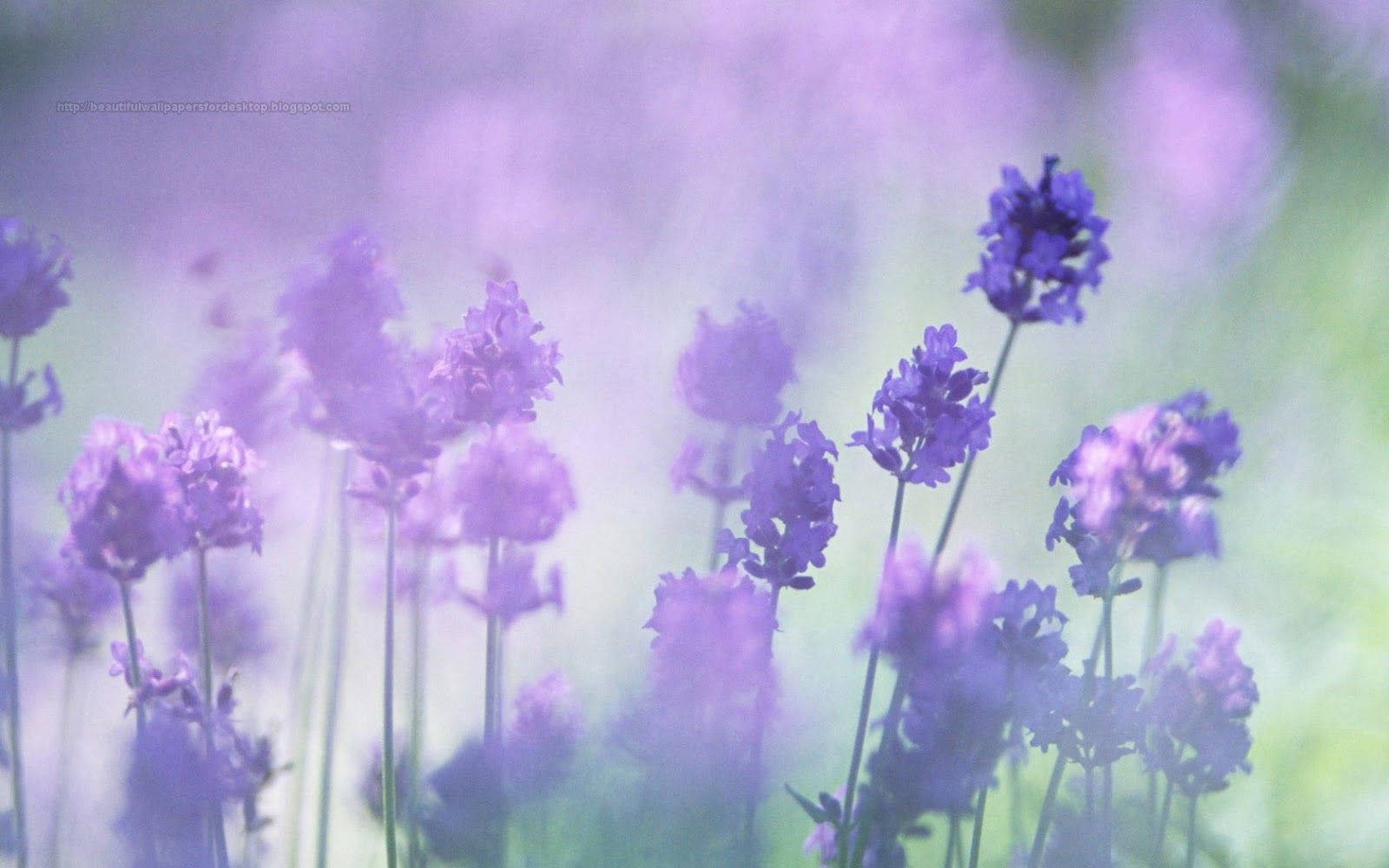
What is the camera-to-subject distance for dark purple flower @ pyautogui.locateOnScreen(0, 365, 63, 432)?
1.07 meters

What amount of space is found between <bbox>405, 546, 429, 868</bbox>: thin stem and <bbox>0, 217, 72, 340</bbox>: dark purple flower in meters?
0.39

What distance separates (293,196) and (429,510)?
1.29 m

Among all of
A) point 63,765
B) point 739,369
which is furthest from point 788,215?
point 63,765

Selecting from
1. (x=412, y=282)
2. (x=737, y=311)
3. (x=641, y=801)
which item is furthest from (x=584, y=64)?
(x=641, y=801)

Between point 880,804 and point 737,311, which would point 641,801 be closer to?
point 880,804

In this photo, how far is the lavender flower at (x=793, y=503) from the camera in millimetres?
954

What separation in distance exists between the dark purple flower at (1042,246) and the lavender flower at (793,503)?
181mm

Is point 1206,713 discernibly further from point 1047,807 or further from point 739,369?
point 739,369

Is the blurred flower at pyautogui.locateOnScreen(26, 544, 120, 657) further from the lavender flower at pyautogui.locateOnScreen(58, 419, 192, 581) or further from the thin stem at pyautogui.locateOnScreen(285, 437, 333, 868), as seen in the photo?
the lavender flower at pyautogui.locateOnScreen(58, 419, 192, 581)

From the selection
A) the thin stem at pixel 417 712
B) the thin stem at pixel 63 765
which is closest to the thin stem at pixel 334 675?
the thin stem at pixel 417 712

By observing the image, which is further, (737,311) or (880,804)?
(737,311)

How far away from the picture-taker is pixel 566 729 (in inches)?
47.6

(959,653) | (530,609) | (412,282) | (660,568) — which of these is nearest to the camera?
(959,653)

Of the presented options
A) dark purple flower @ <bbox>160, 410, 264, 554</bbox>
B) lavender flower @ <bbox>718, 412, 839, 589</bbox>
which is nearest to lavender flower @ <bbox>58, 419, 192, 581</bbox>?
dark purple flower @ <bbox>160, 410, 264, 554</bbox>
